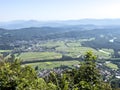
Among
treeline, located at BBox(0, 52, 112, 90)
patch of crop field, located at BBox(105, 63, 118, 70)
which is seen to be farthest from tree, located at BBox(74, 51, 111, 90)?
patch of crop field, located at BBox(105, 63, 118, 70)

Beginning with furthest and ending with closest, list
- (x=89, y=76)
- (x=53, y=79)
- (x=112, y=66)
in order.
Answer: (x=112, y=66), (x=53, y=79), (x=89, y=76)

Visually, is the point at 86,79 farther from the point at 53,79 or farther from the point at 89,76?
the point at 53,79

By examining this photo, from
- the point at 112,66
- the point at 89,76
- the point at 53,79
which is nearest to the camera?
the point at 89,76

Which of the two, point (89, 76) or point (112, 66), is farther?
point (112, 66)

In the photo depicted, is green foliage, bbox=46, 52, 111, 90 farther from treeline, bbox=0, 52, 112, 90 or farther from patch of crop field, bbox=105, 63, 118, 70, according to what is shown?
patch of crop field, bbox=105, 63, 118, 70

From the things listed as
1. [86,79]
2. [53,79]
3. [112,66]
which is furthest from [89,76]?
[112,66]

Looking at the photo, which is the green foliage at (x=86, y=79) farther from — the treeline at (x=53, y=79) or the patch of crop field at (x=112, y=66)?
the patch of crop field at (x=112, y=66)

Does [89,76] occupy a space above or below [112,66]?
above

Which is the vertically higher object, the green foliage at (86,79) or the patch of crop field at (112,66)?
the green foliage at (86,79)

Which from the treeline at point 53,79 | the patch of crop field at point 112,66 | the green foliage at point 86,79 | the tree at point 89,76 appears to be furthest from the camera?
the patch of crop field at point 112,66

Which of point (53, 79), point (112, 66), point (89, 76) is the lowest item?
point (112, 66)

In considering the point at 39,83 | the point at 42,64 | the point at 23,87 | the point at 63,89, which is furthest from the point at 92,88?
the point at 42,64

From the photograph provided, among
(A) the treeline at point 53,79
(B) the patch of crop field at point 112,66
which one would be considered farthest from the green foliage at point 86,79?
(B) the patch of crop field at point 112,66
